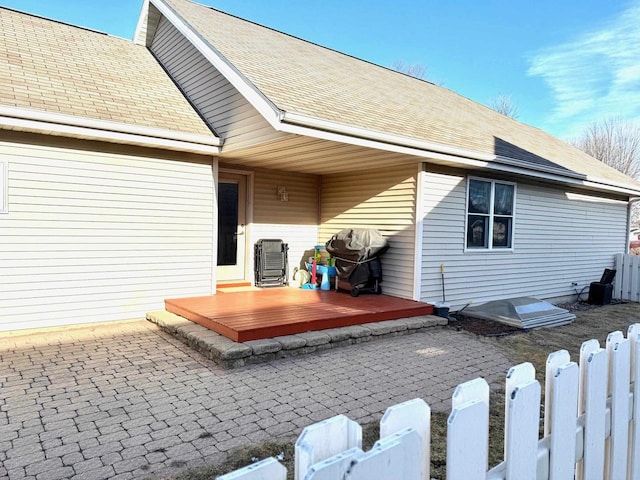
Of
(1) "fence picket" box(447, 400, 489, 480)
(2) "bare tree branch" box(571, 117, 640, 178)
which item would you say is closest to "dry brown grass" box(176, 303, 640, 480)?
(1) "fence picket" box(447, 400, 489, 480)

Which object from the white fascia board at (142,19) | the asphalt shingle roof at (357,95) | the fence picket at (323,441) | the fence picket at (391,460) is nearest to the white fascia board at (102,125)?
the asphalt shingle roof at (357,95)

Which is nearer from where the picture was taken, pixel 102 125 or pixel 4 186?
pixel 4 186

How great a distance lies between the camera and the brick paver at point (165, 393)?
2855 millimetres

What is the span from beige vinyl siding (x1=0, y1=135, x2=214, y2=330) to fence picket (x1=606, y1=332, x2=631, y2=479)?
231 inches

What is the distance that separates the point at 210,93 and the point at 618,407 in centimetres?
670

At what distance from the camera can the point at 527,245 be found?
28.9 feet

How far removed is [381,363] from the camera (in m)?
4.93

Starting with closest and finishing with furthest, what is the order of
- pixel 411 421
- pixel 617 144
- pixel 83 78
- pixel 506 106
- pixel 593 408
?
1. pixel 411 421
2. pixel 593 408
3. pixel 83 78
4. pixel 506 106
5. pixel 617 144

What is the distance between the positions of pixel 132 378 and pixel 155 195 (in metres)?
3.04

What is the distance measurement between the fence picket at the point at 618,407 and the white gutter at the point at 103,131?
18.7ft

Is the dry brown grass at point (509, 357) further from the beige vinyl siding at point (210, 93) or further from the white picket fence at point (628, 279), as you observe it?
the beige vinyl siding at point (210, 93)

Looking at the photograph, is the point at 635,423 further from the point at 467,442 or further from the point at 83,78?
the point at 83,78

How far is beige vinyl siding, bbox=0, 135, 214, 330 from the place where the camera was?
5.47 meters

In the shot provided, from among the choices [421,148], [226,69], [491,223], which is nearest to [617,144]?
[491,223]
